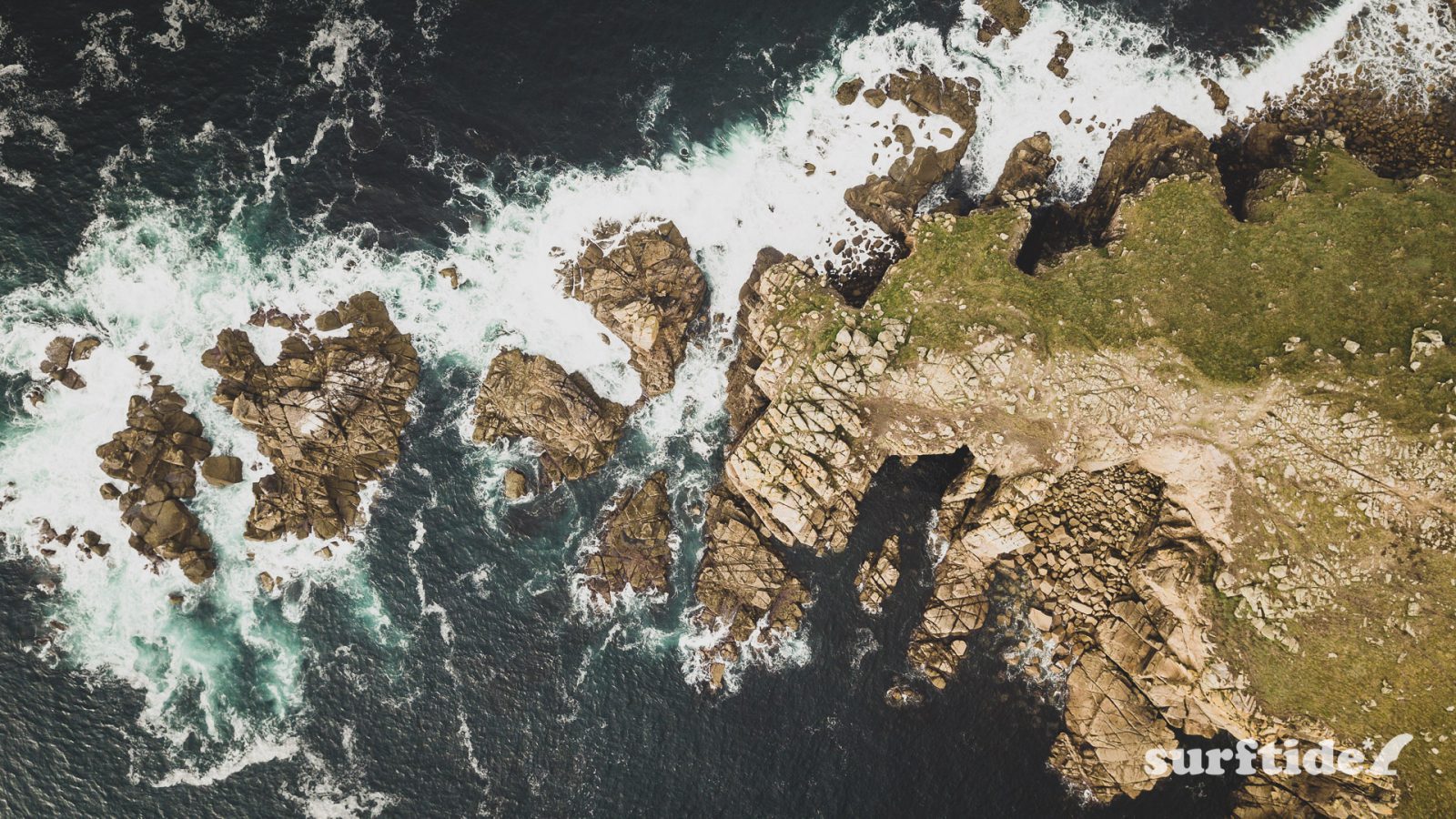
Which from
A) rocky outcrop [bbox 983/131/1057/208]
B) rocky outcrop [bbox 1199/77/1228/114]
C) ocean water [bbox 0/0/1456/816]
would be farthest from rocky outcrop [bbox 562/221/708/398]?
rocky outcrop [bbox 1199/77/1228/114]

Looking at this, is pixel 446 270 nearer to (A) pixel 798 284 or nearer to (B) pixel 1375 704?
(A) pixel 798 284

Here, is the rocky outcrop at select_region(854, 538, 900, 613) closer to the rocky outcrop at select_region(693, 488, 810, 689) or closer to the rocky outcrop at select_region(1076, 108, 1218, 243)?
the rocky outcrop at select_region(693, 488, 810, 689)

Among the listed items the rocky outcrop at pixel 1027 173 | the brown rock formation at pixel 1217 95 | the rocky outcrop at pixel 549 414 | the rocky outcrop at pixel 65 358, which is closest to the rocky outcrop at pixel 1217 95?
the brown rock formation at pixel 1217 95

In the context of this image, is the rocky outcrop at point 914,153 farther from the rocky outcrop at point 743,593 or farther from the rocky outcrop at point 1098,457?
the rocky outcrop at point 743,593

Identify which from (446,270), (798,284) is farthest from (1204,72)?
(446,270)

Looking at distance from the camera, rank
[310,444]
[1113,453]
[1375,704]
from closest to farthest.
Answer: [1375,704] → [1113,453] → [310,444]
